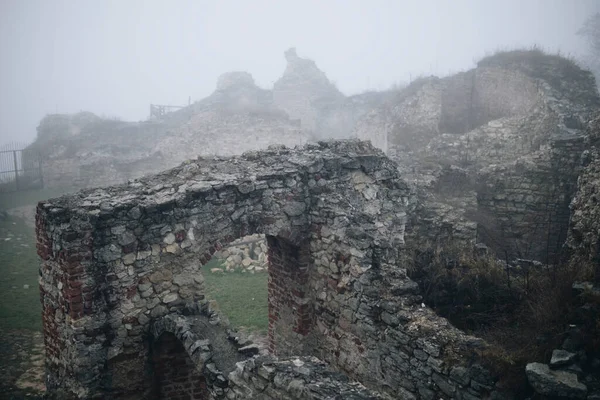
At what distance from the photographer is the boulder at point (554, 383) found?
12.4 feet

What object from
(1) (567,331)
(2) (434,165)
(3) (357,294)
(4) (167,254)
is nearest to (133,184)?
(4) (167,254)

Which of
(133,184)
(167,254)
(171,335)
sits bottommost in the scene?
(171,335)

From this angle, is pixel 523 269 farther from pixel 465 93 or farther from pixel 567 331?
pixel 465 93

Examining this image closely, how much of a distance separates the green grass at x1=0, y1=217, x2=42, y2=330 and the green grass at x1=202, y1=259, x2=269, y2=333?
13.7ft

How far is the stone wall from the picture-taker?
5535 mm

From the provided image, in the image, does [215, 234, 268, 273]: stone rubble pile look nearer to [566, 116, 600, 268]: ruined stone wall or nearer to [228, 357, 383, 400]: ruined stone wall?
[566, 116, 600, 268]: ruined stone wall

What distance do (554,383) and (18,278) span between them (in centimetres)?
1383

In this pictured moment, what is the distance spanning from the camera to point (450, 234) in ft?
36.5

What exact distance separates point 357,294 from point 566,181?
29.5 feet

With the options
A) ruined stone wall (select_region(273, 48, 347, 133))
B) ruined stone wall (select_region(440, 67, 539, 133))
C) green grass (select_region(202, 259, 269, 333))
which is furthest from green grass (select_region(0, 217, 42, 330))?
ruined stone wall (select_region(273, 48, 347, 133))

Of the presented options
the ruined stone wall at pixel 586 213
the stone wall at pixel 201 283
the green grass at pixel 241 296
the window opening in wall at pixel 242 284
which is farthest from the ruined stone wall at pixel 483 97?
the stone wall at pixel 201 283

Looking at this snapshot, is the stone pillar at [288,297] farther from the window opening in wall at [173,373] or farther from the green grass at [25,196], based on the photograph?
the green grass at [25,196]

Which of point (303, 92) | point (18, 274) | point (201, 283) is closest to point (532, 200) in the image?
point (201, 283)

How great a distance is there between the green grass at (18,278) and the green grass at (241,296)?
13.7ft
